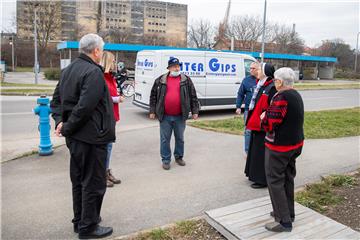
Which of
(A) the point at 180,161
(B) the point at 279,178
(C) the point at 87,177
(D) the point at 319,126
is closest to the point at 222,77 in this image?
(D) the point at 319,126

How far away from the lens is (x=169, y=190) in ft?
15.8

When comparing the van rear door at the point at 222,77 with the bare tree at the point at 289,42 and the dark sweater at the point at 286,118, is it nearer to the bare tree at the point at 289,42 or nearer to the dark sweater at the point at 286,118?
the dark sweater at the point at 286,118

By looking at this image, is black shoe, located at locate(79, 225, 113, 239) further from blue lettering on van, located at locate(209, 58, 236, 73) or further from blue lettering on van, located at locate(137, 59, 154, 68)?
blue lettering on van, located at locate(209, 58, 236, 73)

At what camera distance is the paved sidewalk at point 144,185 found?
12.6 ft

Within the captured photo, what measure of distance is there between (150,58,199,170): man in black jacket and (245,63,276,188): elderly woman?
1222 mm

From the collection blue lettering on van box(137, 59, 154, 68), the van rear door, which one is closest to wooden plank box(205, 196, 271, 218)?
blue lettering on van box(137, 59, 154, 68)

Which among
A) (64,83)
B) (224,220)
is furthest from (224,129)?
(64,83)

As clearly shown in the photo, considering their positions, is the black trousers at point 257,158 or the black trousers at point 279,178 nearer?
the black trousers at point 279,178

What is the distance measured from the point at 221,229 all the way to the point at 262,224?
0.45 meters

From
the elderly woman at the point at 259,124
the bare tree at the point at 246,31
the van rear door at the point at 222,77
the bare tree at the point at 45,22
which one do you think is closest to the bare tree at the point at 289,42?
the bare tree at the point at 246,31

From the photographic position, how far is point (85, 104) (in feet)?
10.3

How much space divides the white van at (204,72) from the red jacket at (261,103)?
254 inches

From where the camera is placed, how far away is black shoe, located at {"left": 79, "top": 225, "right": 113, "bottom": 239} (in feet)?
11.3

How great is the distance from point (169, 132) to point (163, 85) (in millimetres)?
801
